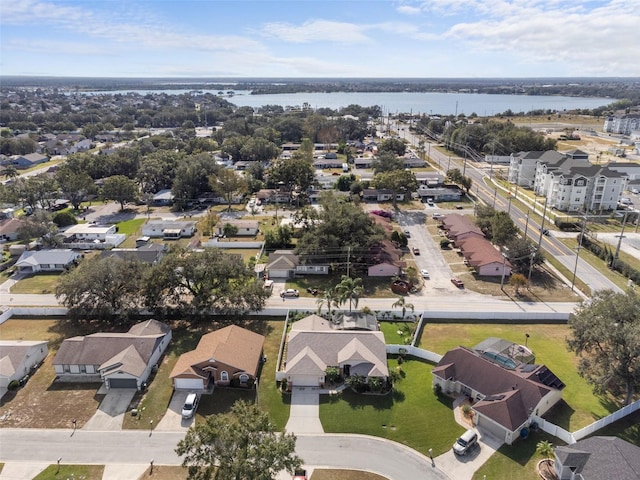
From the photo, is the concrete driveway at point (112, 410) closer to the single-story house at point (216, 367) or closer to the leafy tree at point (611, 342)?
the single-story house at point (216, 367)

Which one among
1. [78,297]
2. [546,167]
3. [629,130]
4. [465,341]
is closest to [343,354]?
[465,341]

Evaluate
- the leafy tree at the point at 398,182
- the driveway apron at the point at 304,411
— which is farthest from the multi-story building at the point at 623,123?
the driveway apron at the point at 304,411

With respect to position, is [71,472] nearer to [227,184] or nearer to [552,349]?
[552,349]

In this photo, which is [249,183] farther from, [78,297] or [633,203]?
[633,203]

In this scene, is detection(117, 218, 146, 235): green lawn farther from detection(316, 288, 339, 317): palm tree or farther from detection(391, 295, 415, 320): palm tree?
detection(391, 295, 415, 320): palm tree

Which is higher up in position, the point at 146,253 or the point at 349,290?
the point at 349,290

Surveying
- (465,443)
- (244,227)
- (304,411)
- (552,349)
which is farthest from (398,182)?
(465,443)
